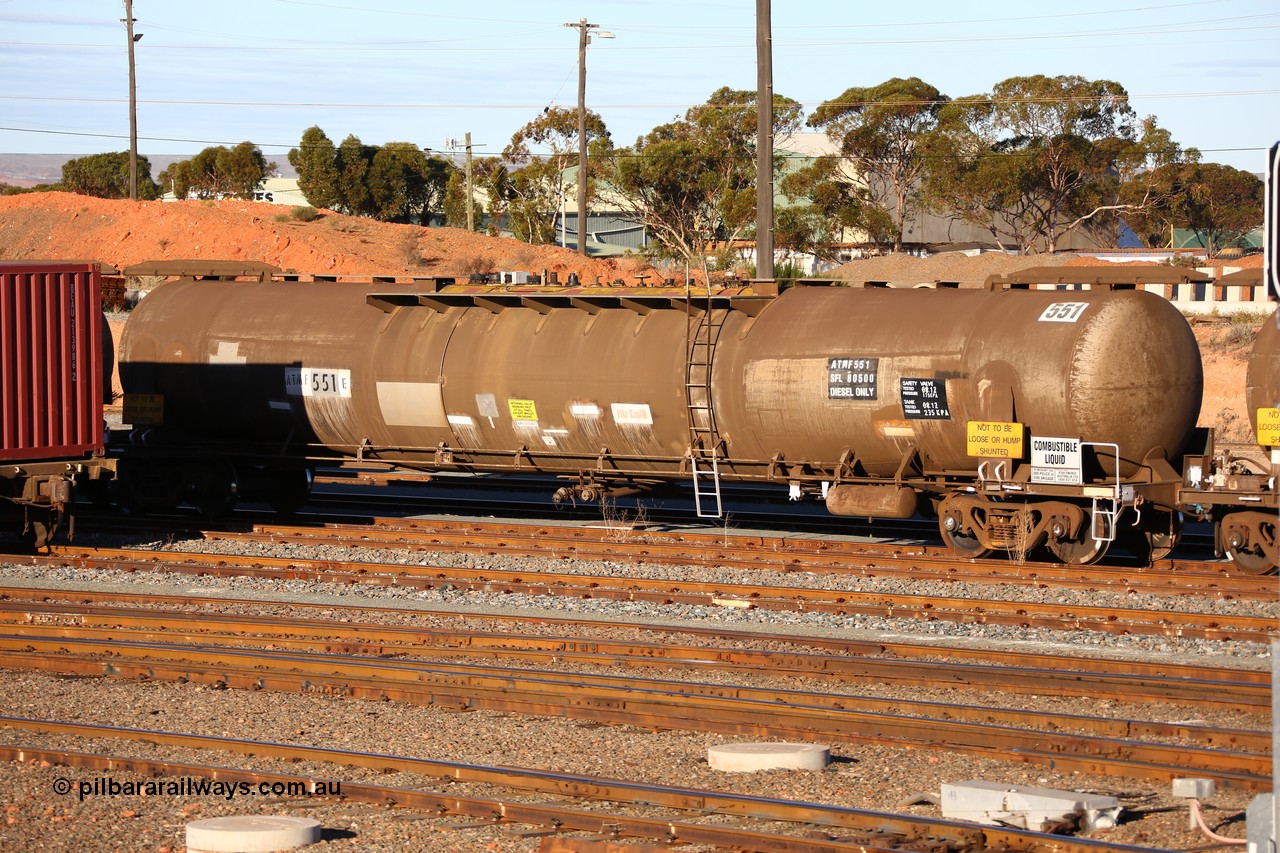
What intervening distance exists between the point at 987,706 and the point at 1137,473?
21.4 ft

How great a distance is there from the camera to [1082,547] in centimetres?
1636

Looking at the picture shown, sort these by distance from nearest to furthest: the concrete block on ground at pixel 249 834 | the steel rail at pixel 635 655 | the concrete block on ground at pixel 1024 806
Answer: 1. the concrete block on ground at pixel 249 834
2. the concrete block on ground at pixel 1024 806
3. the steel rail at pixel 635 655

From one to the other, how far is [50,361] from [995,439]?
11.9m

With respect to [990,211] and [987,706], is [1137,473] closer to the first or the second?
[987,706]

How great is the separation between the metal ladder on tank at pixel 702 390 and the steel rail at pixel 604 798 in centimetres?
904

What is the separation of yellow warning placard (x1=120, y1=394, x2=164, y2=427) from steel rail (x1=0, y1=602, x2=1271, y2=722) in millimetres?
7263

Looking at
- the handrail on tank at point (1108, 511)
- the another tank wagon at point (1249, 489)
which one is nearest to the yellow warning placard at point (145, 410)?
the handrail on tank at point (1108, 511)

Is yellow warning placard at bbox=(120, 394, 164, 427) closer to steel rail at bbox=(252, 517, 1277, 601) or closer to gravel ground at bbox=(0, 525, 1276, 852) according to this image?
steel rail at bbox=(252, 517, 1277, 601)

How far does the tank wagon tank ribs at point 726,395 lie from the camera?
617 inches

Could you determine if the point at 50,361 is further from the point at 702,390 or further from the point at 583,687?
the point at 583,687

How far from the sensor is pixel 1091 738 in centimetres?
905

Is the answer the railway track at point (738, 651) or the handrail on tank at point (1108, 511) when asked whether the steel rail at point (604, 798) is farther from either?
the handrail on tank at point (1108, 511)

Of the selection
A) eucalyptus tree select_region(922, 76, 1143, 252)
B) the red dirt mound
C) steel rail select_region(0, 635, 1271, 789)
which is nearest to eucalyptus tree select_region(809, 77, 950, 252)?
eucalyptus tree select_region(922, 76, 1143, 252)

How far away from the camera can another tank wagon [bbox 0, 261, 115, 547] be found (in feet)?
57.1
